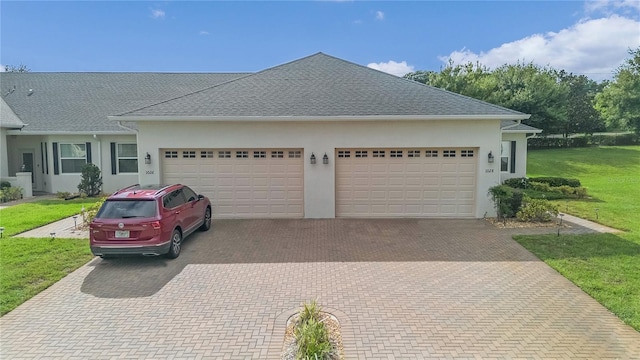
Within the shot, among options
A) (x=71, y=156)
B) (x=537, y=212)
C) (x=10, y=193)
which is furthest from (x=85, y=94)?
(x=537, y=212)

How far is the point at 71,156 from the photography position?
18.5 metres

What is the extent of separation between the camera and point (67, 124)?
18359mm

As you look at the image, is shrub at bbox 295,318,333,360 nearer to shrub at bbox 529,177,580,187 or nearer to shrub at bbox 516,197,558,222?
shrub at bbox 516,197,558,222

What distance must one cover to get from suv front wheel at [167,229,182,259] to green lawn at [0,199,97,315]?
1903 millimetres

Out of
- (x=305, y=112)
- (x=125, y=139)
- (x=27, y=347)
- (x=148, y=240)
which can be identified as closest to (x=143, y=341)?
(x=27, y=347)

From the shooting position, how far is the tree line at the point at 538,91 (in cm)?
3312

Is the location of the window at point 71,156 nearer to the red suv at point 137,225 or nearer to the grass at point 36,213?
the grass at point 36,213

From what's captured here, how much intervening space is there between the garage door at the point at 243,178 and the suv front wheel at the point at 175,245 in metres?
4.07

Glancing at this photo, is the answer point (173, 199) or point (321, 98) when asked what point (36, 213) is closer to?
point (173, 199)

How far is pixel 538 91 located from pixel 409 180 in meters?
28.4

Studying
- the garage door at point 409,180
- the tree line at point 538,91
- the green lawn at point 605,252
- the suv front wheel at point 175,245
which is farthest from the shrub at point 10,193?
the tree line at point 538,91

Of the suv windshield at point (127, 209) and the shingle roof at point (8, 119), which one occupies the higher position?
the shingle roof at point (8, 119)

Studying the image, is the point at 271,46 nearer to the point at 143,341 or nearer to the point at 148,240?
the point at 148,240

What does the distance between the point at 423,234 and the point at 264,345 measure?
22.4 feet
